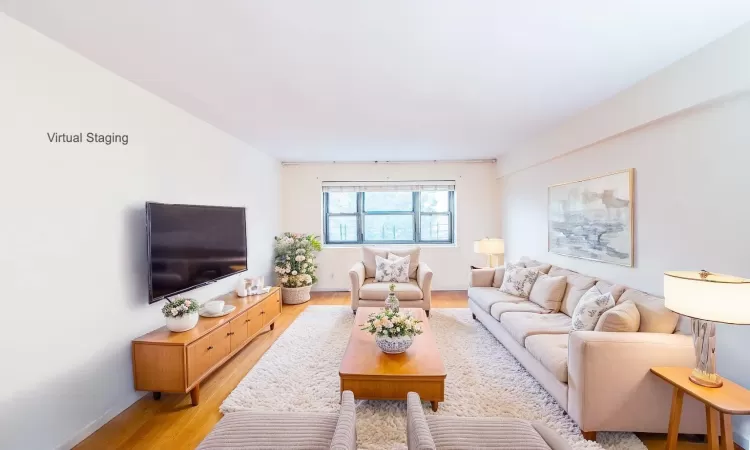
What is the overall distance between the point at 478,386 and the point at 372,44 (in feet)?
8.73

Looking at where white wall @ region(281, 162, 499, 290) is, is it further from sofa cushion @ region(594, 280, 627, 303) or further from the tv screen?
sofa cushion @ region(594, 280, 627, 303)

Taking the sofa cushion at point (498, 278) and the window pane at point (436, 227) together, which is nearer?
the sofa cushion at point (498, 278)

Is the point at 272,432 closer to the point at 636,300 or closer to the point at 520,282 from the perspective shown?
the point at 636,300

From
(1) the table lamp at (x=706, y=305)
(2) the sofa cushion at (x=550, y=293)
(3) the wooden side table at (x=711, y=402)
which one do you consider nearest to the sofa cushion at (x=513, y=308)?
(2) the sofa cushion at (x=550, y=293)

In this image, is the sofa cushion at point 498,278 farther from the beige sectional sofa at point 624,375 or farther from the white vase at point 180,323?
the white vase at point 180,323

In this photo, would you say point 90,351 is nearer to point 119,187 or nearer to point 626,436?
point 119,187

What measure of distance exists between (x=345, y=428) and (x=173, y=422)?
5.29 ft

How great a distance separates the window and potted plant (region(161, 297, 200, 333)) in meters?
3.73

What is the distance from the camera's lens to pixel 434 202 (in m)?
6.18

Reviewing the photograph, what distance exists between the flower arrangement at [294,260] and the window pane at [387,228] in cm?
120

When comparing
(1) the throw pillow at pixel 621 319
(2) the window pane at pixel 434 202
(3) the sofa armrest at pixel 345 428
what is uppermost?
(2) the window pane at pixel 434 202

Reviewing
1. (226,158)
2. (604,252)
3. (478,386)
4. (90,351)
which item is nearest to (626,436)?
(478,386)

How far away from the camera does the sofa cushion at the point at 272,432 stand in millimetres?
1382

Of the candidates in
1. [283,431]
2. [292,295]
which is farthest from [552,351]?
[292,295]
